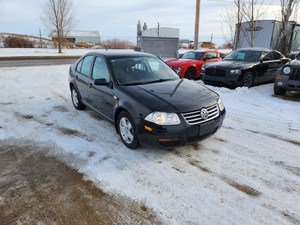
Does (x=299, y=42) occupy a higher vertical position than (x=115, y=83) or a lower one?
→ higher

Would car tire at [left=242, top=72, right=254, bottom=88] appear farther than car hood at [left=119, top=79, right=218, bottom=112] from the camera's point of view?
Yes

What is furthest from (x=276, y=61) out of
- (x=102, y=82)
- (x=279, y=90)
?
(x=102, y=82)

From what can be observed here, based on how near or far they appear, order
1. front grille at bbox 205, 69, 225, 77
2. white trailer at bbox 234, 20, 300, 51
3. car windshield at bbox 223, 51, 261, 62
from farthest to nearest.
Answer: white trailer at bbox 234, 20, 300, 51 < car windshield at bbox 223, 51, 261, 62 < front grille at bbox 205, 69, 225, 77

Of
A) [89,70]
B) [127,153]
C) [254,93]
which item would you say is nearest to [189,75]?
[254,93]

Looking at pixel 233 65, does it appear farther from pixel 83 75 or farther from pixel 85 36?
pixel 85 36

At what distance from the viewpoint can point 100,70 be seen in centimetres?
432

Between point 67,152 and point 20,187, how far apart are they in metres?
0.95

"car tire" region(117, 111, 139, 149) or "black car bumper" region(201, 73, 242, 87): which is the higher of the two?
"black car bumper" region(201, 73, 242, 87)

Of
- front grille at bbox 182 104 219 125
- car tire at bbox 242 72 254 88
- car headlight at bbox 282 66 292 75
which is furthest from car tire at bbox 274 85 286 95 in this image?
front grille at bbox 182 104 219 125

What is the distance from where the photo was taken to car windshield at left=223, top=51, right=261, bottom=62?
332 inches

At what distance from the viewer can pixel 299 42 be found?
565 inches

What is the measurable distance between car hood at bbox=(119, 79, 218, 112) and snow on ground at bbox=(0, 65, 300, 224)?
0.85 metres

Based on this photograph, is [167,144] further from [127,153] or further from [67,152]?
[67,152]

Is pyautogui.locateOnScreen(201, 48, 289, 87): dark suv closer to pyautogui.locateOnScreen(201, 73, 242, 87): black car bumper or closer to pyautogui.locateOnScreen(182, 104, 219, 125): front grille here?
pyautogui.locateOnScreen(201, 73, 242, 87): black car bumper
